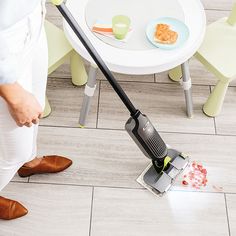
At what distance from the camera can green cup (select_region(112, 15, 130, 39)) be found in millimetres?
1455

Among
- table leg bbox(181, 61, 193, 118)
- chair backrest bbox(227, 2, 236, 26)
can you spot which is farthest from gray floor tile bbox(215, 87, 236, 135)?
chair backrest bbox(227, 2, 236, 26)

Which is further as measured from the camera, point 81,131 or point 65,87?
point 65,87

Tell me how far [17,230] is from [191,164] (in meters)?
0.76

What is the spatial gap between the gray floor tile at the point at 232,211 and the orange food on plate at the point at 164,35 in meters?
0.68

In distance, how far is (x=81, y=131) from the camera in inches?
71.4

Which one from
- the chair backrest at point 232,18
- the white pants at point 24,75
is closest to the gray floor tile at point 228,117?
the chair backrest at point 232,18

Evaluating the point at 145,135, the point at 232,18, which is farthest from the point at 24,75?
the point at 232,18

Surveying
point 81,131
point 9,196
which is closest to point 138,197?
point 81,131

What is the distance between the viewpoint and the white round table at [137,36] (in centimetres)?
144

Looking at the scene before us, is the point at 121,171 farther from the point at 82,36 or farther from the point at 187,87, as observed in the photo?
the point at 82,36

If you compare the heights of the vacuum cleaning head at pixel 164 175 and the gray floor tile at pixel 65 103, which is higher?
the gray floor tile at pixel 65 103

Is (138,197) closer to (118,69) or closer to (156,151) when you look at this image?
(156,151)

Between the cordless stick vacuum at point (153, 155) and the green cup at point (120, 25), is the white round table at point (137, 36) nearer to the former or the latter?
the green cup at point (120, 25)

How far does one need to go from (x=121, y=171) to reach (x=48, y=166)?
0.30 metres
